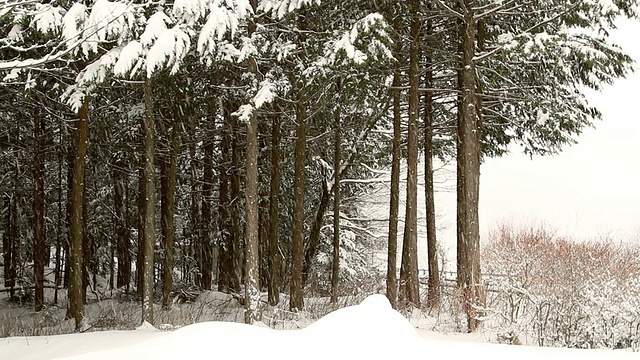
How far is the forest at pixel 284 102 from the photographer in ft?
34.3

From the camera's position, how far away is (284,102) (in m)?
15.5

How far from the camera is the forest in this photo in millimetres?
10445

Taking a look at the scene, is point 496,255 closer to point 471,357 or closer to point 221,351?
point 471,357

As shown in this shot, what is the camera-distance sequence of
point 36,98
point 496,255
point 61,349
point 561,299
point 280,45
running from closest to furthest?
point 61,349, point 561,299, point 280,45, point 496,255, point 36,98

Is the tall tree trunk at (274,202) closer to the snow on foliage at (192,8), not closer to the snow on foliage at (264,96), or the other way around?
the snow on foliage at (264,96)

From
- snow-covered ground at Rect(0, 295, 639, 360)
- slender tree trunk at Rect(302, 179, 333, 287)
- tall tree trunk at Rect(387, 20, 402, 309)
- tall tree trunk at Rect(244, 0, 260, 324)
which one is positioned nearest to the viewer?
snow-covered ground at Rect(0, 295, 639, 360)

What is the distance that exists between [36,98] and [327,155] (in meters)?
9.10

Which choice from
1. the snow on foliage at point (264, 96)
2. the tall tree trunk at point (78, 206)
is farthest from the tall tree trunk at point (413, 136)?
the tall tree trunk at point (78, 206)

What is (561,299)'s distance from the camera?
9234 mm

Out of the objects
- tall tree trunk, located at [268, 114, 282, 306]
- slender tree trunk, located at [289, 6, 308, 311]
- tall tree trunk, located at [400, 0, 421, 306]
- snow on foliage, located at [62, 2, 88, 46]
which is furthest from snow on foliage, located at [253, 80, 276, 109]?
tall tree trunk, located at [268, 114, 282, 306]

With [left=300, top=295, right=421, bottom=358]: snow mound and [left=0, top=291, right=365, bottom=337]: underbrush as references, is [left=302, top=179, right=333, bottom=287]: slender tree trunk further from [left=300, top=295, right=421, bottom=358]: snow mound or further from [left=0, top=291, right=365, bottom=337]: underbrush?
[left=300, top=295, right=421, bottom=358]: snow mound

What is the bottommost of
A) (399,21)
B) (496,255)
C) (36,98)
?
(496,255)

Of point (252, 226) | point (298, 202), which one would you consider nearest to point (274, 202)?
point (298, 202)

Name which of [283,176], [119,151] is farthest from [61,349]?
[283,176]
